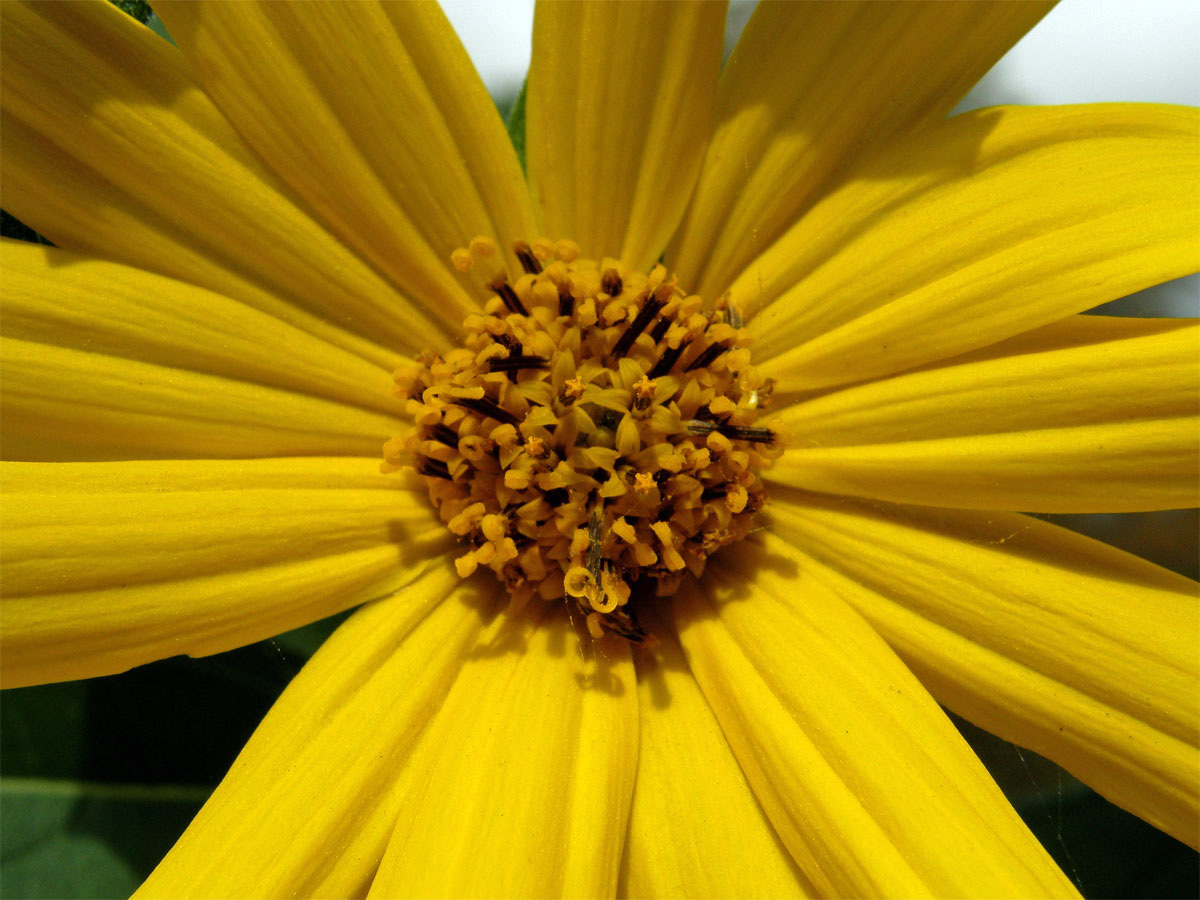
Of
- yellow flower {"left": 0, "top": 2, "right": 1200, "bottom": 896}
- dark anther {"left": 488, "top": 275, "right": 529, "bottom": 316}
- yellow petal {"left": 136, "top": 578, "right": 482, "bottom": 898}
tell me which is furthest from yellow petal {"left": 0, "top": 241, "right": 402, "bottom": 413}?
yellow petal {"left": 136, "top": 578, "right": 482, "bottom": 898}

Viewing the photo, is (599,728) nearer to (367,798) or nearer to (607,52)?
(367,798)

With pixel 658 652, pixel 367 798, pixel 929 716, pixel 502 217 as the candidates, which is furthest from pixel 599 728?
pixel 502 217

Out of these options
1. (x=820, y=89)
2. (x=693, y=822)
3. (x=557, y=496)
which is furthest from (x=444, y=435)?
(x=820, y=89)

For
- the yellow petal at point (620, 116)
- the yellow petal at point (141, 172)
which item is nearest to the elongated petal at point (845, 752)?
the yellow petal at point (620, 116)

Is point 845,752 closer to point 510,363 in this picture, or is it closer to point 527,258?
point 510,363

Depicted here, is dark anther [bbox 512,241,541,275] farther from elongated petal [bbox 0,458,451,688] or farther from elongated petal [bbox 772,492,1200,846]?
elongated petal [bbox 772,492,1200,846]
